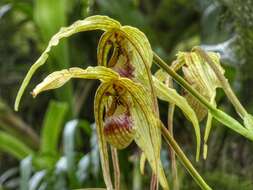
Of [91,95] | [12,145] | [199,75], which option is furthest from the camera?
[91,95]

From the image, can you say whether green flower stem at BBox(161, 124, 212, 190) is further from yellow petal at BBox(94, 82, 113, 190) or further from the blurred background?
the blurred background

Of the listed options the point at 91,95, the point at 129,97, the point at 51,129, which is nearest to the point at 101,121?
the point at 129,97

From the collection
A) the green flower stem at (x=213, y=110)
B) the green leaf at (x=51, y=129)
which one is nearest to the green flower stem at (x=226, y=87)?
the green flower stem at (x=213, y=110)

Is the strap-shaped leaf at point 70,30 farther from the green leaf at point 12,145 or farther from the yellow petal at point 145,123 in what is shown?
the green leaf at point 12,145

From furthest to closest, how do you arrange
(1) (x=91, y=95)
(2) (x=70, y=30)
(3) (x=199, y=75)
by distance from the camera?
(1) (x=91, y=95), (3) (x=199, y=75), (2) (x=70, y=30)

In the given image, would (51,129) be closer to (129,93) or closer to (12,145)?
(12,145)

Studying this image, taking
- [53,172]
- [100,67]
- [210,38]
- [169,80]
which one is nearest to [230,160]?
[210,38]

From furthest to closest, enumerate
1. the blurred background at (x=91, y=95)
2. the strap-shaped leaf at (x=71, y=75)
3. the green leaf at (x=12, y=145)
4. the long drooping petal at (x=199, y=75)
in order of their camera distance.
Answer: the green leaf at (x=12, y=145)
the blurred background at (x=91, y=95)
the long drooping petal at (x=199, y=75)
the strap-shaped leaf at (x=71, y=75)
